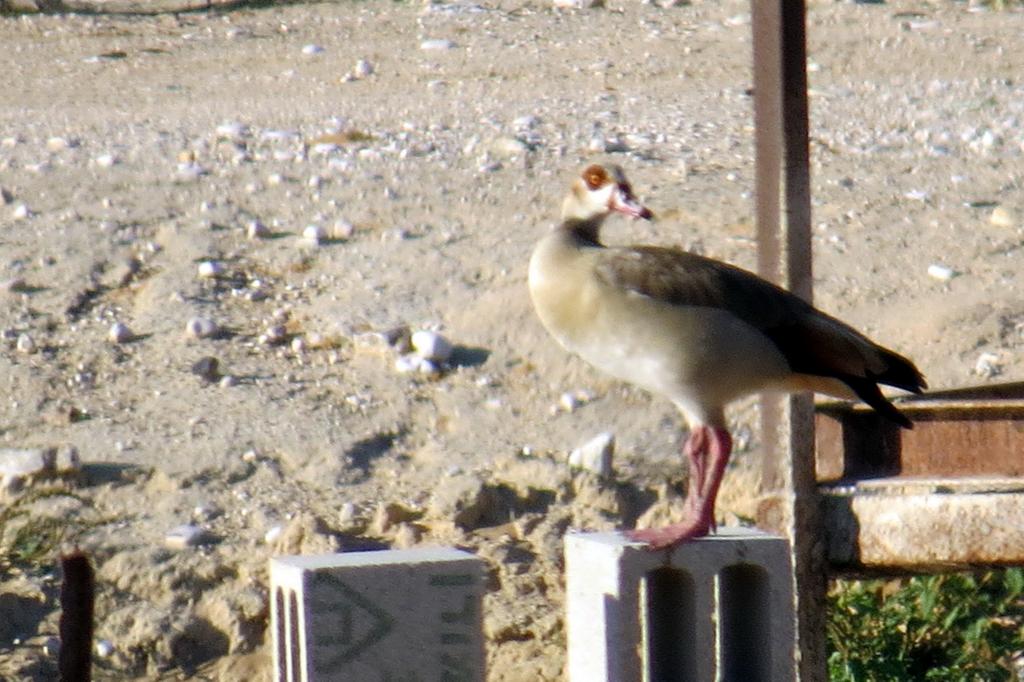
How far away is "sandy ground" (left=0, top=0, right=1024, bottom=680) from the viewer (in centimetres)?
579

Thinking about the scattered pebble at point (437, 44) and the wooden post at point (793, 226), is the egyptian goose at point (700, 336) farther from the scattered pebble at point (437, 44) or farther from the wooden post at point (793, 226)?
the scattered pebble at point (437, 44)

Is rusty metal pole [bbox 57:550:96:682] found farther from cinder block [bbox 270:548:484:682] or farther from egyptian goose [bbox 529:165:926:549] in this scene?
egyptian goose [bbox 529:165:926:549]

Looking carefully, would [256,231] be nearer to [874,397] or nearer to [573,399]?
[573,399]

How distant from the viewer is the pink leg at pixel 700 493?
427 centimetres

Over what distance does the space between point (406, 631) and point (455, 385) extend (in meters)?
2.66

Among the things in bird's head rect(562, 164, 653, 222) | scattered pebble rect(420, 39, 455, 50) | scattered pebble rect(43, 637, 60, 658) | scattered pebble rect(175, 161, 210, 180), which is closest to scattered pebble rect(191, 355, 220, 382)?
scattered pebble rect(43, 637, 60, 658)

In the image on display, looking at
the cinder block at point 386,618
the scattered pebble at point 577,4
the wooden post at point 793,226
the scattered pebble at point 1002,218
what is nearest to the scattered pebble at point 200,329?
the wooden post at point 793,226

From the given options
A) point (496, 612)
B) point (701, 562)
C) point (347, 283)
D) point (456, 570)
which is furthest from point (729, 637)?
point (347, 283)

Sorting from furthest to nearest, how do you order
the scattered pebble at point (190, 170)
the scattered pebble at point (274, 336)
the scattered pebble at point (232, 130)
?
the scattered pebble at point (232, 130)
the scattered pebble at point (190, 170)
the scattered pebble at point (274, 336)

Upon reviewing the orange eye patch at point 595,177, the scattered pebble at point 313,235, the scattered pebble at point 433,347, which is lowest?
the scattered pebble at point 433,347

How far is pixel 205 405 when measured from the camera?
21.2 feet

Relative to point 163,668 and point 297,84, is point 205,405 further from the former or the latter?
point 297,84

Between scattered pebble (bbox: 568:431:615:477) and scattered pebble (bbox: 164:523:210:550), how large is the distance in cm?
122

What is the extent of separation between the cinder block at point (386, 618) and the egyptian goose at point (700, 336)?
28.0 inches
